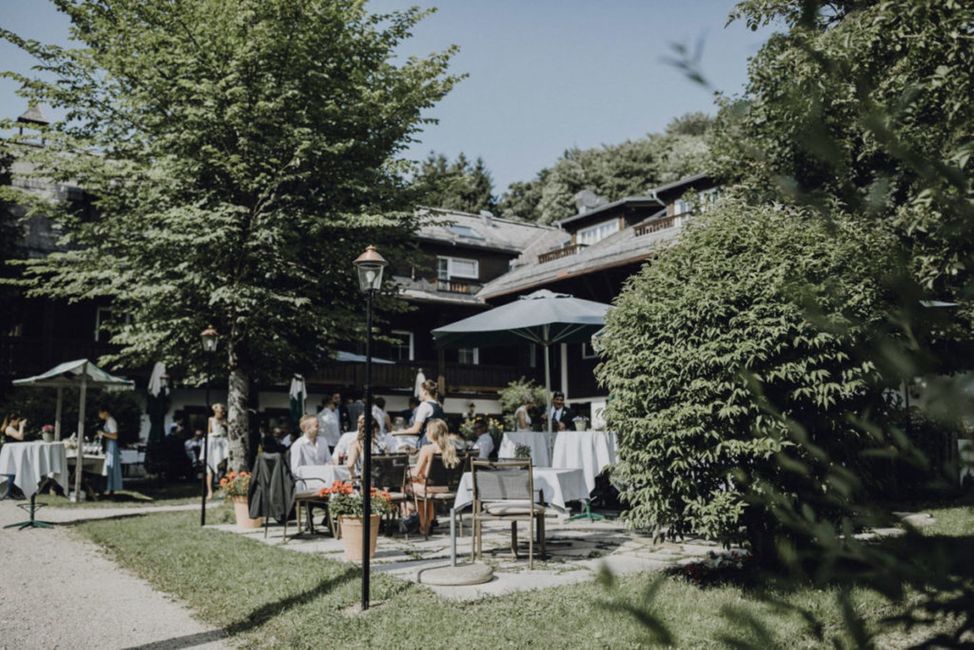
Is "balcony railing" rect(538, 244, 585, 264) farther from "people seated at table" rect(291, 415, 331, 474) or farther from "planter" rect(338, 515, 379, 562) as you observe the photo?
"planter" rect(338, 515, 379, 562)

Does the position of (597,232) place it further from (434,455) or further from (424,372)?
(434,455)

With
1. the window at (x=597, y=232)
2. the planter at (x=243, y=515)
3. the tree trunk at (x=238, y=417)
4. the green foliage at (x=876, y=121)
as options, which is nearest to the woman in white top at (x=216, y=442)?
the tree trunk at (x=238, y=417)

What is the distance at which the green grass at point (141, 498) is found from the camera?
14.9 m

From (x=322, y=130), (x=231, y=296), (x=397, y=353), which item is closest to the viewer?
(x=231, y=296)

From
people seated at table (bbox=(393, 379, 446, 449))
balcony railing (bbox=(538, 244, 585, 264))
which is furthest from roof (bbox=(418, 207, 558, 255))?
people seated at table (bbox=(393, 379, 446, 449))

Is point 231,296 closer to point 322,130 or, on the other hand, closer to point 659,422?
point 322,130

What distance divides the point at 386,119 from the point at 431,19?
2.80m

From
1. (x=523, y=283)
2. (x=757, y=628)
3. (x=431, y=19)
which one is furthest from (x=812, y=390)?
(x=523, y=283)

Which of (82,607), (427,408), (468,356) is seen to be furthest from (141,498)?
(468,356)

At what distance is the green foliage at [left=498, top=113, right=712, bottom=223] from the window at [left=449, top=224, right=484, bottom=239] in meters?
14.0

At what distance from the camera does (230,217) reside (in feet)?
43.9

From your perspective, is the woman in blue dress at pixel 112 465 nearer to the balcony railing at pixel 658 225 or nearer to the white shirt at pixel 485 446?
the white shirt at pixel 485 446

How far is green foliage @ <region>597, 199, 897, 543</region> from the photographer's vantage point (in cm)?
581

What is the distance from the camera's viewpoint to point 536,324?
1114 cm
